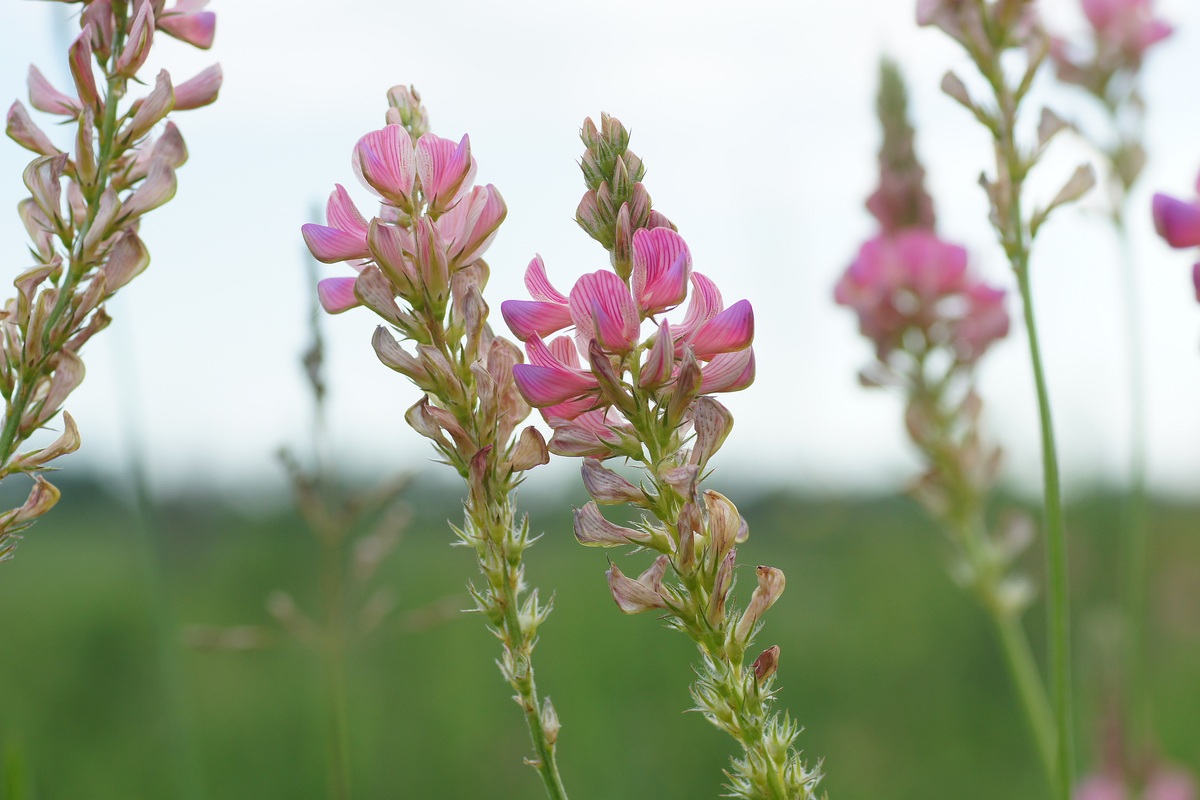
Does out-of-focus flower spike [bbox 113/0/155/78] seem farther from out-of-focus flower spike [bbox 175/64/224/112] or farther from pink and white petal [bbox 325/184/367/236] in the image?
pink and white petal [bbox 325/184/367/236]

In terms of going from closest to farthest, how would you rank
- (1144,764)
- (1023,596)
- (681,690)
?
(1144,764) < (1023,596) < (681,690)

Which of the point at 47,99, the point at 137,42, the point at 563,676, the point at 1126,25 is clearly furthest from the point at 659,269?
the point at 563,676

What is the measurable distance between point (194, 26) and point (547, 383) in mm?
611

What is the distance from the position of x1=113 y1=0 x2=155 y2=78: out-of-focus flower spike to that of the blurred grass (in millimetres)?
1314

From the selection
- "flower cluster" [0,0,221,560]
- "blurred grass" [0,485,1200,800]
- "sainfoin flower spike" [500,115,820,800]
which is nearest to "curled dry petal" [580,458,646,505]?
"sainfoin flower spike" [500,115,820,800]

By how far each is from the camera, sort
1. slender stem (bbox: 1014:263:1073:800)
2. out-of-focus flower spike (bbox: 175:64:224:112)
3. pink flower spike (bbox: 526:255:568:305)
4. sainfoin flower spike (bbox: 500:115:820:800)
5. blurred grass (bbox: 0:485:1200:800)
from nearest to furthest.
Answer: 1. sainfoin flower spike (bbox: 500:115:820:800)
2. pink flower spike (bbox: 526:255:568:305)
3. out-of-focus flower spike (bbox: 175:64:224:112)
4. slender stem (bbox: 1014:263:1073:800)
5. blurred grass (bbox: 0:485:1200:800)

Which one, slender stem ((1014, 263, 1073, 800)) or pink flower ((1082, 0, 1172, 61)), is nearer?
slender stem ((1014, 263, 1073, 800))

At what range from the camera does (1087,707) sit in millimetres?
3641

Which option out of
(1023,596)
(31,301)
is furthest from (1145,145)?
(31,301)

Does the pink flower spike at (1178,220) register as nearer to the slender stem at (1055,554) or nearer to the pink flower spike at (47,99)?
the slender stem at (1055,554)

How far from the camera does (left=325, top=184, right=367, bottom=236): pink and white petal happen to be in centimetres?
90

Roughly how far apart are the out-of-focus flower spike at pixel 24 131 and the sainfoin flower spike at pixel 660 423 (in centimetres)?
52

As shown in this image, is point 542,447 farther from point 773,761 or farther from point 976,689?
point 976,689

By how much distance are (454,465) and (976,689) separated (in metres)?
4.26
